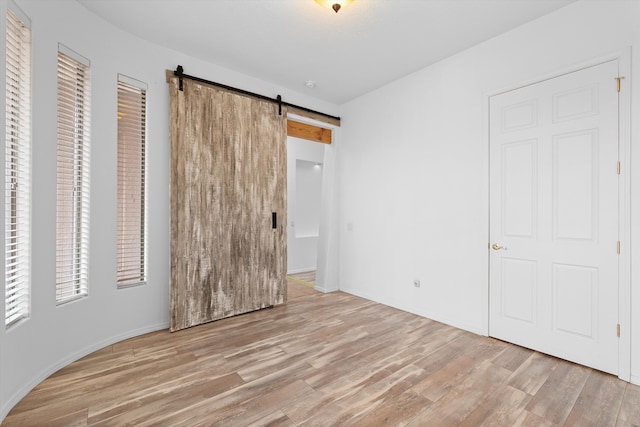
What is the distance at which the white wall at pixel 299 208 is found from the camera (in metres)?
6.23

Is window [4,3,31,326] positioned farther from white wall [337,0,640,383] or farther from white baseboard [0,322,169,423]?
white wall [337,0,640,383]

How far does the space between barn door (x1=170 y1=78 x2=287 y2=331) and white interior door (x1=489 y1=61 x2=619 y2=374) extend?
8.59ft

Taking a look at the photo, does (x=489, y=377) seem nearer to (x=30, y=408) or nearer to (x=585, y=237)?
(x=585, y=237)

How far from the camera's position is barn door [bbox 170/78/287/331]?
10.8 feet

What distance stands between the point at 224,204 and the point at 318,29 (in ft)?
7.06

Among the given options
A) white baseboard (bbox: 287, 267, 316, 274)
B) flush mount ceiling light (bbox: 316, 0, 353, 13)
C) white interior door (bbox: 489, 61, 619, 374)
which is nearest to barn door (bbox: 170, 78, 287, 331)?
flush mount ceiling light (bbox: 316, 0, 353, 13)

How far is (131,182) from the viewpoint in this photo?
309 cm

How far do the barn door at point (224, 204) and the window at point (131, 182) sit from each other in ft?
1.00

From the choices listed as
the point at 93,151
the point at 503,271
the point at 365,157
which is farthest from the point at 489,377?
the point at 93,151

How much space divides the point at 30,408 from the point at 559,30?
501cm

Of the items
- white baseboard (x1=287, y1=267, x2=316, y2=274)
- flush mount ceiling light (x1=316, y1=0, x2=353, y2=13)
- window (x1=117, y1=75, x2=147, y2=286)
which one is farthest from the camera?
white baseboard (x1=287, y1=267, x2=316, y2=274)

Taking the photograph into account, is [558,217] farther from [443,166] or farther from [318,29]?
[318,29]

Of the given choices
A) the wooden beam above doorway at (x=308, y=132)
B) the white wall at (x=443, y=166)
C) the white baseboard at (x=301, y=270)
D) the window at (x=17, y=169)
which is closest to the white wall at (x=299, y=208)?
the white baseboard at (x=301, y=270)

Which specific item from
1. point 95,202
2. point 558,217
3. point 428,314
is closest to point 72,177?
point 95,202
